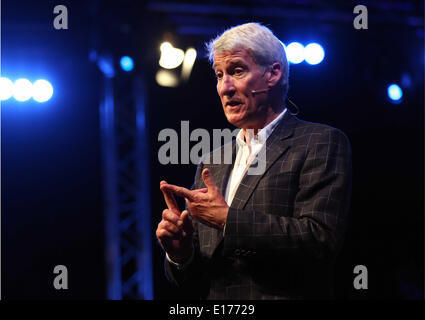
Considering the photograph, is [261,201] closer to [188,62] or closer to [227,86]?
[227,86]

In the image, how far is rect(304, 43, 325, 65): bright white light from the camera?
400cm

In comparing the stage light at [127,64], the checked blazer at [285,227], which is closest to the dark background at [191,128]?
the stage light at [127,64]

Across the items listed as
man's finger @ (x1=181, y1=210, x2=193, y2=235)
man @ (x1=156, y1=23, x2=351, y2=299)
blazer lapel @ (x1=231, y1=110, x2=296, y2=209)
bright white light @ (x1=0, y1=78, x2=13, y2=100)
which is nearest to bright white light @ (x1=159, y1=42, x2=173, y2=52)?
bright white light @ (x1=0, y1=78, x2=13, y2=100)

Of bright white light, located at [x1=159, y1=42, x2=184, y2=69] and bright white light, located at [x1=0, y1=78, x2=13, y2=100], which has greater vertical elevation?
bright white light, located at [x1=159, y1=42, x2=184, y2=69]

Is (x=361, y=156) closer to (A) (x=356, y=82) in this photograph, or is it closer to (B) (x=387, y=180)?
(B) (x=387, y=180)

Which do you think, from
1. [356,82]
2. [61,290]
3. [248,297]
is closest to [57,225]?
[61,290]

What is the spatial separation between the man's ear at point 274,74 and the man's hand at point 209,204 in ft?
1.71

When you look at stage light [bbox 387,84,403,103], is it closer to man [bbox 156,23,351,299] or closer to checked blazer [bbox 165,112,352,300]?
man [bbox 156,23,351,299]

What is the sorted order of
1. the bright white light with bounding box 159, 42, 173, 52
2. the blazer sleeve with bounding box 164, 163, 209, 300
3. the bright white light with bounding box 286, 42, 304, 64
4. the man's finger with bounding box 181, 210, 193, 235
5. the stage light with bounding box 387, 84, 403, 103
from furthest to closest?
the stage light with bounding box 387, 84, 403, 103 → the bright white light with bounding box 159, 42, 173, 52 → the bright white light with bounding box 286, 42, 304, 64 → the blazer sleeve with bounding box 164, 163, 209, 300 → the man's finger with bounding box 181, 210, 193, 235

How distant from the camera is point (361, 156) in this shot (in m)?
5.39

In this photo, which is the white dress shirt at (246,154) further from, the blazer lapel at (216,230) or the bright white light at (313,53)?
the bright white light at (313,53)

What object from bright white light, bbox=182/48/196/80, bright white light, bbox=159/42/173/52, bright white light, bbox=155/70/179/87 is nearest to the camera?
bright white light, bbox=159/42/173/52

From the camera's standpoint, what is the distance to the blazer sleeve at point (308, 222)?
150 centimetres

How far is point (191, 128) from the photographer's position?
15.2ft
